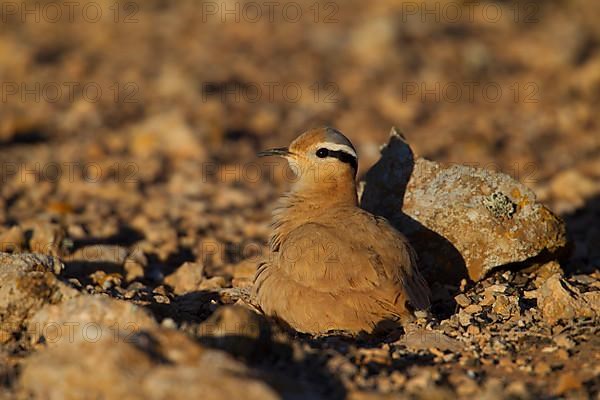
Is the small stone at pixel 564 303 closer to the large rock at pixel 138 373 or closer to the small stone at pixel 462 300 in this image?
the small stone at pixel 462 300

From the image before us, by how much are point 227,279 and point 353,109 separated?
720 centimetres

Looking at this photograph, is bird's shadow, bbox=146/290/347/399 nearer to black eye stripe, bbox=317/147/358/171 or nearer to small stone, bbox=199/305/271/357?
small stone, bbox=199/305/271/357

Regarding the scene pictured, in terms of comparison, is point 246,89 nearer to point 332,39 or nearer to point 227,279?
point 332,39

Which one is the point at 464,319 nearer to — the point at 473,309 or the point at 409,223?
the point at 473,309

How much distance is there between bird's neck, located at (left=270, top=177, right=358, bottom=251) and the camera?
265 inches

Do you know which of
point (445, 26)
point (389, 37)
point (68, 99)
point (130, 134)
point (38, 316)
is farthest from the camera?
point (445, 26)

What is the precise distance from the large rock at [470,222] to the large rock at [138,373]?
10.1 ft

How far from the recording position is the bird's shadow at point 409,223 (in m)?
7.03

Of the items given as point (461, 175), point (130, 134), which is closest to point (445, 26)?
point (130, 134)

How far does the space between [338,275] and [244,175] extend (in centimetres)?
626

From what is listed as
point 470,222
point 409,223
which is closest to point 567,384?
point 470,222

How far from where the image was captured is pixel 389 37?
16.1 meters

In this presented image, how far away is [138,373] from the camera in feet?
13.9

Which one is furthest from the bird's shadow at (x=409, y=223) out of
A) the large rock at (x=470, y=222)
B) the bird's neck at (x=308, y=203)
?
the bird's neck at (x=308, y=203)
